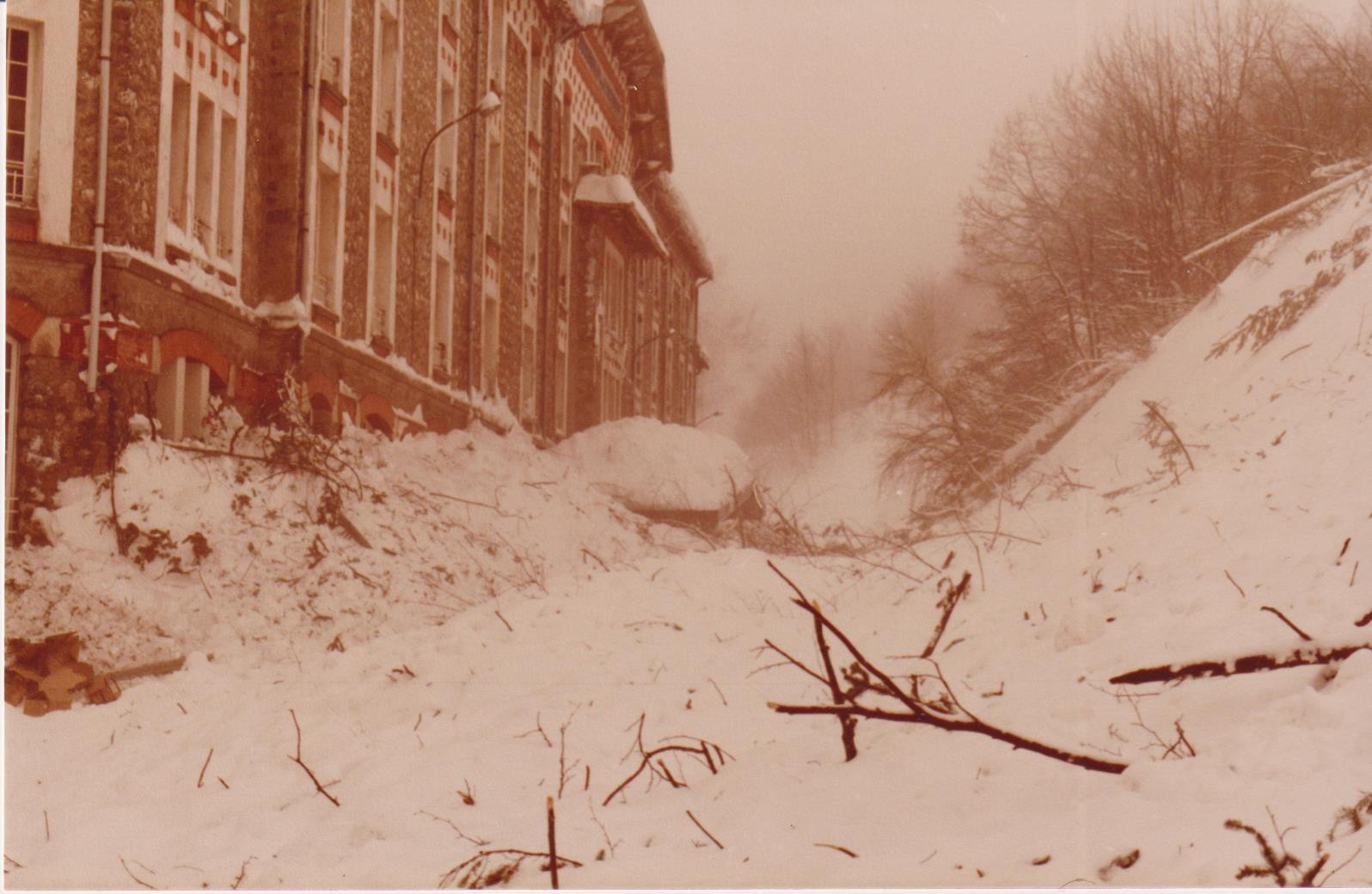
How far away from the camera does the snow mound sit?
22.3 ft

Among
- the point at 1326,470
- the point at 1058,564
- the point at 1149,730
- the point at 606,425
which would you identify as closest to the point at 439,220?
the point at 606,425

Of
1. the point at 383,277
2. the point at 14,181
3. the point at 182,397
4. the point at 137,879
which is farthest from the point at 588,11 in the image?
the point at 137,879

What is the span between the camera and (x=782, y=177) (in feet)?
19.8

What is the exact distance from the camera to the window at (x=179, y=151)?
19.2 feet

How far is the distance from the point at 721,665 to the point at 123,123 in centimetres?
321

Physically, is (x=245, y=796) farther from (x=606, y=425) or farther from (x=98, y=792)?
(x=606, y=425)

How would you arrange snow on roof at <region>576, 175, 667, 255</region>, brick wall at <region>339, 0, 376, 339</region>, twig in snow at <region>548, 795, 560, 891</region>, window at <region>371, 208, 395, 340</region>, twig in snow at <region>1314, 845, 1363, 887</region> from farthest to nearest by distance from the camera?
1. window at <region>371, 208, 395, 340</region>
2. brick wall at <region>339, 0, 376, 339</region>
3. snow on roof at <region>576, 175, 667, 255</region>
4. twig in snow at <region>548, 795, 560, 891</region>
5. twig in snow at <region>1314, 845, 1363, 887</region>

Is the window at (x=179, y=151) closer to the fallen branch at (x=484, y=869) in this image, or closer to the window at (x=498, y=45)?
the window at (x=498, y=45)

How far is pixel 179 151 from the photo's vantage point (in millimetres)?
5852

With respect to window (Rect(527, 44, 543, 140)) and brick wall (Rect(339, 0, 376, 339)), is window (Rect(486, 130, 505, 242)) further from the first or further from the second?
brick wall (Rect(339, 0, 376, 339))

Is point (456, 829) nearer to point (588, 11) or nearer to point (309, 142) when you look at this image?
point (588, 11)

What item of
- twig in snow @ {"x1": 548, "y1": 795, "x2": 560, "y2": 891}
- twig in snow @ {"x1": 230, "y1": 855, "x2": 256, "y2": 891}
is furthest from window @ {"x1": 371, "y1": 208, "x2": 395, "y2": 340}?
twig in snow @ {"x1": 548, "y1": 795, "x2": 560, "y2": 891}

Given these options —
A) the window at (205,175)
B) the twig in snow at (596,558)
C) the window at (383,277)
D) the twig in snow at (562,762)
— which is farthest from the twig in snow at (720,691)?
the window at (383,277)

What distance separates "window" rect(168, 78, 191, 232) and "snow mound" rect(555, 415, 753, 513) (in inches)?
90.6
